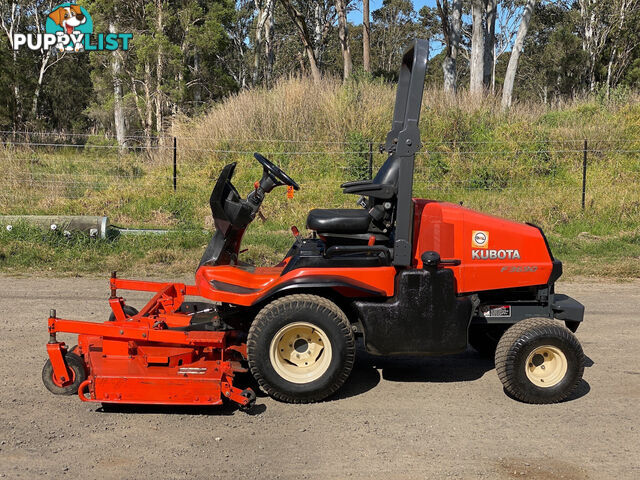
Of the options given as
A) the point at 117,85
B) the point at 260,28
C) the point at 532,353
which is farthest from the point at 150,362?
the point at 260,28

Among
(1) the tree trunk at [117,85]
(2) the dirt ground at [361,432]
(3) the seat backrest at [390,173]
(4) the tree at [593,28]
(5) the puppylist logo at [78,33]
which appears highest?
(4) the tree at [593,28]

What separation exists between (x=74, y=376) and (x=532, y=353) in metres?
3.20

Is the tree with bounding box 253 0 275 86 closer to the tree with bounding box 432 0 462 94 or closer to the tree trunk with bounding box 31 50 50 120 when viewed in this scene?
the tree with bounding box 432 0 462 94

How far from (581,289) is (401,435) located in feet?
17.0

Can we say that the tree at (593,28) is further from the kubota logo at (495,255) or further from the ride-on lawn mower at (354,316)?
the ride-on lawn mower at (354,316)

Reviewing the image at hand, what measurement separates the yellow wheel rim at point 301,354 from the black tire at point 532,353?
127cm

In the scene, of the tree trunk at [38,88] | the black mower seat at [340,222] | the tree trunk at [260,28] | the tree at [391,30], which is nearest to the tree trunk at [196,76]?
the tree trunk at [260,28]

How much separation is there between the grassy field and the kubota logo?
5049 millimetres

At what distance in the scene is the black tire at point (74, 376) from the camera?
4637 mm

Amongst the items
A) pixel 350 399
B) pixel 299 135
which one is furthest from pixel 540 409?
pixel 299 135

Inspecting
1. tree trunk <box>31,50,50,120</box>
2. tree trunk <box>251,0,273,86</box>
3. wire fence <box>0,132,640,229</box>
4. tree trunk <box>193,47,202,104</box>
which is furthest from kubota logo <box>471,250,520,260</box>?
tree trunk <box>31,50,50,120</box>

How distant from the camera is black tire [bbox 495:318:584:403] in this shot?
473 cm

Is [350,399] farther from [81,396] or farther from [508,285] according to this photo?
[81,396]

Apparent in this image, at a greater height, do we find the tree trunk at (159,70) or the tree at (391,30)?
the tree at (391,30)
